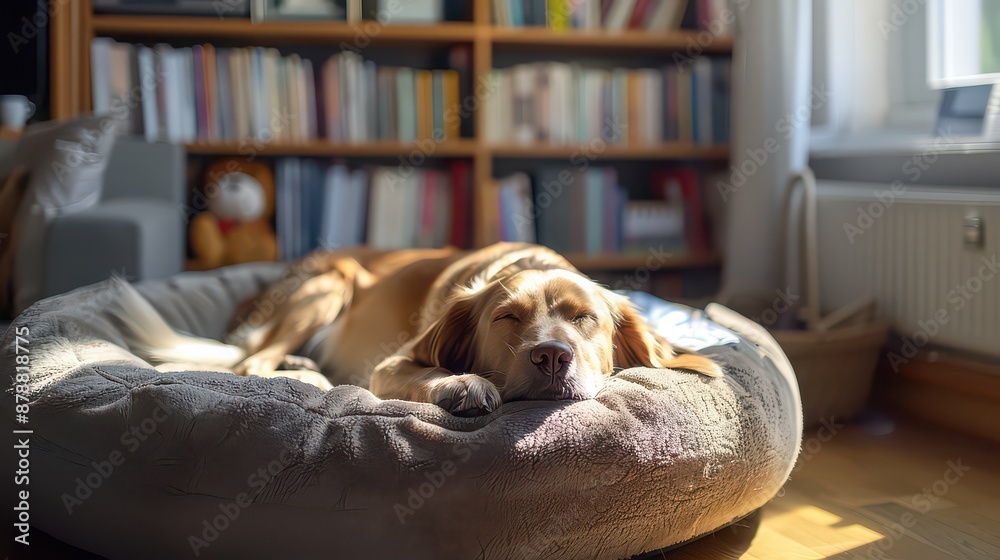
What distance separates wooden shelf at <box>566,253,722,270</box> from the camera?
3.12 metres

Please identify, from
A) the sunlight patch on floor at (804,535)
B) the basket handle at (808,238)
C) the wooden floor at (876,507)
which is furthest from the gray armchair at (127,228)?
the basket handle at (808,238)

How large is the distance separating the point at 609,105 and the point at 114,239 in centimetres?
180

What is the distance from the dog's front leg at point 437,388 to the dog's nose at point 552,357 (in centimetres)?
9

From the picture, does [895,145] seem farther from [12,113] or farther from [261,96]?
[12,113]

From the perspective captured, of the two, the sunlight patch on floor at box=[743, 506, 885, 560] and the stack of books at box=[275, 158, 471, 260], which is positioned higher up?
the stack of books at box=[275, 158, 471, 260]

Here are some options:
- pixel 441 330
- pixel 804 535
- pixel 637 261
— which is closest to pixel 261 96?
pixel 637 261

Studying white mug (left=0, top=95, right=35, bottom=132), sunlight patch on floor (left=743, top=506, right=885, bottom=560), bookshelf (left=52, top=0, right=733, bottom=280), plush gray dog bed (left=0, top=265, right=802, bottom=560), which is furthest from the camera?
bookshelf (left=52, top=0, right=733, bottom=280)

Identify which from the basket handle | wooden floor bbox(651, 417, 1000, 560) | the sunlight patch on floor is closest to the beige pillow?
wooden floor bbox(651, 417, 1000, 560)

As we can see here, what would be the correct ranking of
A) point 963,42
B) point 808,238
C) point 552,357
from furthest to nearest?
point 808,238 → point 963,42 → point 552,357

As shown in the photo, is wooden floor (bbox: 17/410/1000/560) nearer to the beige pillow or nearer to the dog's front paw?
the dog's front paw

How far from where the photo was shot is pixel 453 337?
1.53 meters

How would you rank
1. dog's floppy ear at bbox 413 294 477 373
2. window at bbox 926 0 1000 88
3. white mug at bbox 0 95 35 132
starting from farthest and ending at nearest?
white mug at bbox 0 95 35 132, window at bbox 926 0 1000 88, dog's floppy ear at bbox 413 294 477 373

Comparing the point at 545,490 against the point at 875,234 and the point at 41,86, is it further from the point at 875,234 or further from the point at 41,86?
the point at 41,86

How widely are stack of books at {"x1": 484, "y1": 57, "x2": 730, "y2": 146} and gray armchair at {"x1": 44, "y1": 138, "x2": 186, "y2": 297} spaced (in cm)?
110
